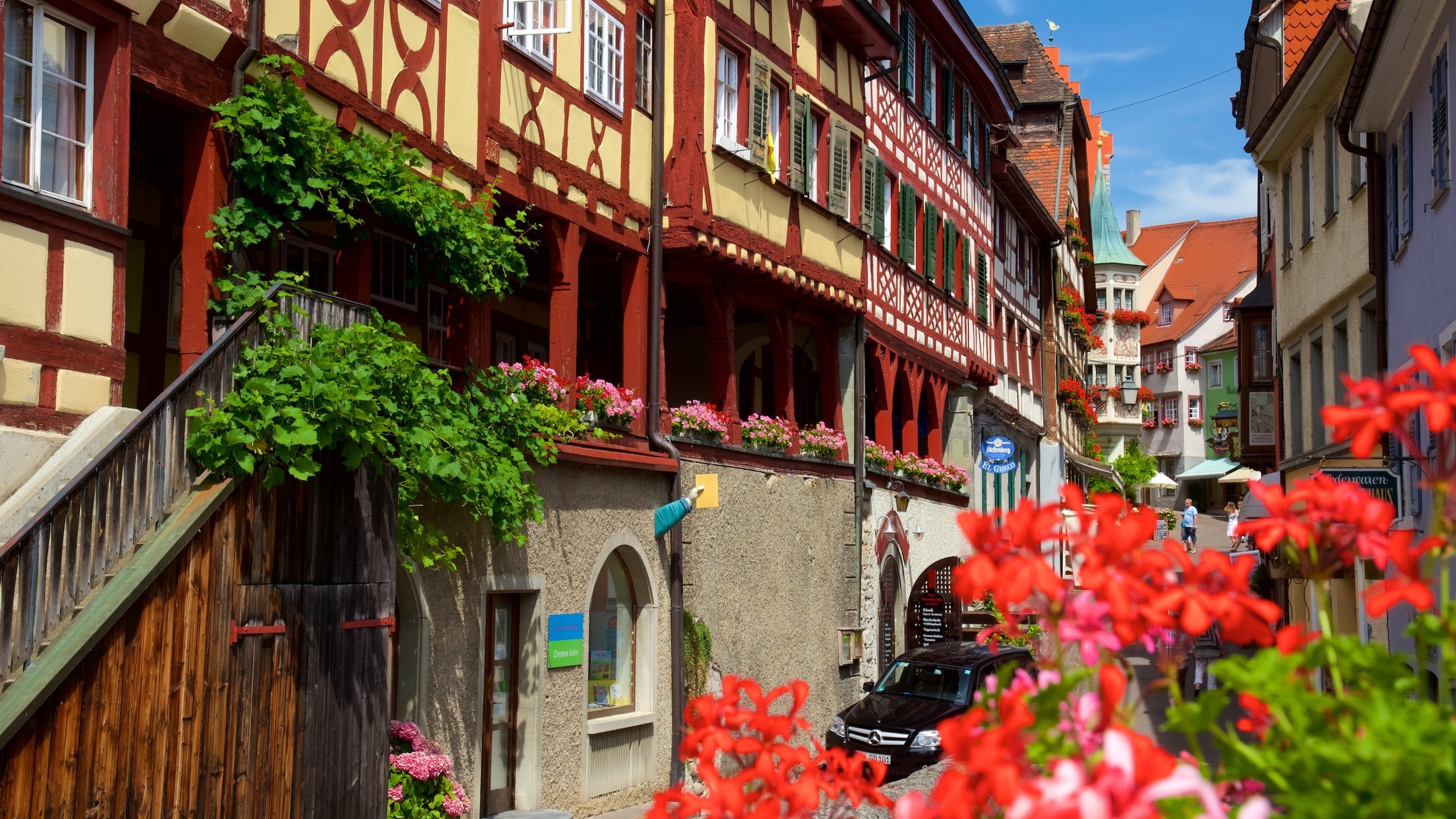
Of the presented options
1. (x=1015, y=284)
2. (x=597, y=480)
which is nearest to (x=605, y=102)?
(x=597, y=480)

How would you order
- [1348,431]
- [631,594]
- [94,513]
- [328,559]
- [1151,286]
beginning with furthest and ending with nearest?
1. [1151,286]
2. [631,594]
3. [328,559]
4. [94,513]
5. [1348,431]

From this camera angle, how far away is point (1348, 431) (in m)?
2.47

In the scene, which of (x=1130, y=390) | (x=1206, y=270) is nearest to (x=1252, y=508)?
(x=1130, y=390)

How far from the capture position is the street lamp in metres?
71.3

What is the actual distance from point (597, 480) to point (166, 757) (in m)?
6.96

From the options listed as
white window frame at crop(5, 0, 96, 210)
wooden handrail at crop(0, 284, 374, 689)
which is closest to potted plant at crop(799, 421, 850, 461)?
wooden handrail at crop(0, 284, 374, 689)

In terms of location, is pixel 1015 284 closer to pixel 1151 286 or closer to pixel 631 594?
pixel 631 594

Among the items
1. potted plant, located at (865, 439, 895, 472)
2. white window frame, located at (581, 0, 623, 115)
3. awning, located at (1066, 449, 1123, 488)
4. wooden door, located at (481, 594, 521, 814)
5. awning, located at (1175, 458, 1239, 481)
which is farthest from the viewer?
awning, located at (1175, 458, 1239, 481)

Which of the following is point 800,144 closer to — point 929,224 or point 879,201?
point 879,201

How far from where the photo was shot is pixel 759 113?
1734 centimetres

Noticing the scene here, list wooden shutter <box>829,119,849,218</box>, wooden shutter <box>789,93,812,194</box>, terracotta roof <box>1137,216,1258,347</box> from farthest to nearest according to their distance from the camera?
1. terracotta roof <box>1137,216,1258,347</box>
2. wooden shutter <box>829,119,849,218</box>
3. wooden shutter <box>789,93,812,194</box>

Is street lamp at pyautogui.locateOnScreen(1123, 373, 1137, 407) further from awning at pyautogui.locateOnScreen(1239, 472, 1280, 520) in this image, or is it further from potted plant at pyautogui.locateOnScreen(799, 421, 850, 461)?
potted plant at pyautogui.locateOnScreen(799, 421, 850, 461)

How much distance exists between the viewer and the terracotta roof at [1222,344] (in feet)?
238

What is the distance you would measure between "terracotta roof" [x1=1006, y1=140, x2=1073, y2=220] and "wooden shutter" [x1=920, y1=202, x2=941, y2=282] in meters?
17.2
